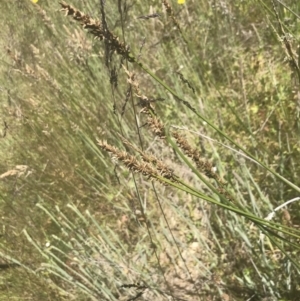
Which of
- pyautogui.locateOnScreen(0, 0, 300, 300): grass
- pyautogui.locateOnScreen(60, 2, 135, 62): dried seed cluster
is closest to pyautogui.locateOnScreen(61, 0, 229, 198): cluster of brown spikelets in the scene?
pyautogui.locateOnScreen(60, 2, 135, 62): dried seed cluster

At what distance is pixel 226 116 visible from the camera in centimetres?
216

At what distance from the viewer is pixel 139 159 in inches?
67.0

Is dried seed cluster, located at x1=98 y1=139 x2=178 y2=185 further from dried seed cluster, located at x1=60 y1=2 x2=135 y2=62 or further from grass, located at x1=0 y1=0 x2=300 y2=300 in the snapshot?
grass, located at x1=0 y1=0 x2=300 y2=300

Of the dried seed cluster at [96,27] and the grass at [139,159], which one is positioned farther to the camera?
the grass at [139,159]

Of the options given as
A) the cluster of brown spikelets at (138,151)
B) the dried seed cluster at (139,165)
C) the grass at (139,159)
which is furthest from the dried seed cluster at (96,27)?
the grass at (139,159)

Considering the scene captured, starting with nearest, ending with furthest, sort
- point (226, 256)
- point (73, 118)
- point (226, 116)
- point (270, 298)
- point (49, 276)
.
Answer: point (270, 298)
point (226, 256)
point (49, 276)
point (73, 118)
point (226, 116)

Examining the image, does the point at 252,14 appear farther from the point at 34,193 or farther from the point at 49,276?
the point at 49,276

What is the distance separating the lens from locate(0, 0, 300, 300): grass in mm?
1438

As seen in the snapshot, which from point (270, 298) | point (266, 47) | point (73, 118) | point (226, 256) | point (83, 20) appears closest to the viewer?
point (83, 20)

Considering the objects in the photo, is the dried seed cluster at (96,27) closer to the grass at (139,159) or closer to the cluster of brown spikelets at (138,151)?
the cluster of brown spikelets at (138,151)

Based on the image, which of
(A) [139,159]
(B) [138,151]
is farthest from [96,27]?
(A) [139,159]

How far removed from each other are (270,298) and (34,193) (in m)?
1.19

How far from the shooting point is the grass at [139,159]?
144 centimetres

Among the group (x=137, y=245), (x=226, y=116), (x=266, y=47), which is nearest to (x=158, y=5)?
(x=266, y=47)
